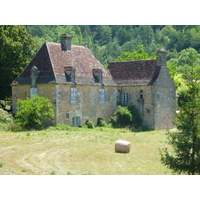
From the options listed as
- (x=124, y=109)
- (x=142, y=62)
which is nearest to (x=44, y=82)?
(x=124, y=109)

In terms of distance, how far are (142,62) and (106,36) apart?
143 feet

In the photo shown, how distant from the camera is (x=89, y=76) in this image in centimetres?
3931

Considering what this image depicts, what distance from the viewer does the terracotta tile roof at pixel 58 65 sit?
36.6 m

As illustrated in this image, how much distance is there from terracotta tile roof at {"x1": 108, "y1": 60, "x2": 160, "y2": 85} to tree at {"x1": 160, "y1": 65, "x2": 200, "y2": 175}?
Answer: 71.3ft

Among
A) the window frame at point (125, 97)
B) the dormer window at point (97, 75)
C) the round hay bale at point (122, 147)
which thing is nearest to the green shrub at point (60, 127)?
the dormer window at point (97, 75)

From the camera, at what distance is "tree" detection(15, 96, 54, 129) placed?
33.7 metres

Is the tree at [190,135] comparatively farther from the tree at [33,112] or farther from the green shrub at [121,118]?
the green shrub at [121,118]

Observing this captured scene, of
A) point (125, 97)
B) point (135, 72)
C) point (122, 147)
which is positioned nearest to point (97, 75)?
point (125, 97)

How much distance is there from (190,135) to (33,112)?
18302 mm

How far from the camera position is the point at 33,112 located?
33.8 m

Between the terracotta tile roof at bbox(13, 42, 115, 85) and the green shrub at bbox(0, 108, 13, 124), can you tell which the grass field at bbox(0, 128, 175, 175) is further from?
the terracotta tile roof at bbox(13, 42, 115, 85)

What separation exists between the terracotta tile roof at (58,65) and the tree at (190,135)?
61.8ft

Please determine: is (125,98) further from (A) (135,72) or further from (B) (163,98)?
(B) (163,98)

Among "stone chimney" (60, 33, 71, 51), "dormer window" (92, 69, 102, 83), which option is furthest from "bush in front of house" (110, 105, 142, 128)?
"stone chimney" (60, 33, 71, 51)
